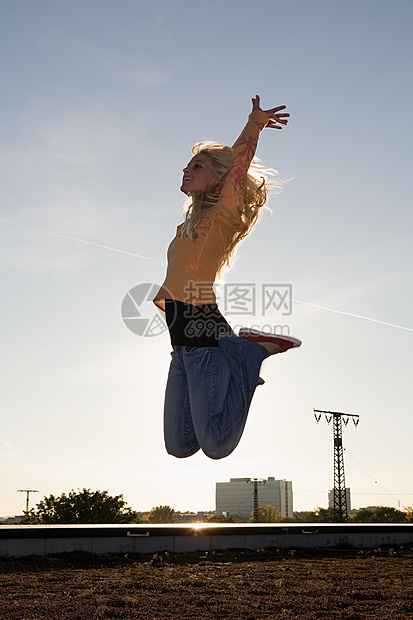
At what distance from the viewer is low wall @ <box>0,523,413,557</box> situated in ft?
45.1

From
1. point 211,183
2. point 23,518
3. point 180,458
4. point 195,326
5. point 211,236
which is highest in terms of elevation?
point 211,183

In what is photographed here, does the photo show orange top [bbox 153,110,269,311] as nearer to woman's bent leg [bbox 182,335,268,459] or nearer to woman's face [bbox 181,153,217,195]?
woman's face [bbox 181,153,217,195]

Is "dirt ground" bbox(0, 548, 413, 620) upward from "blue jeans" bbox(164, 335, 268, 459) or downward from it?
downward

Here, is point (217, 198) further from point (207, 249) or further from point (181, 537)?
point (181, 537)

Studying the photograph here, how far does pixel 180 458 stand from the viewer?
4449 millimetres

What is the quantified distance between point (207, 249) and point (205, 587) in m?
8.32

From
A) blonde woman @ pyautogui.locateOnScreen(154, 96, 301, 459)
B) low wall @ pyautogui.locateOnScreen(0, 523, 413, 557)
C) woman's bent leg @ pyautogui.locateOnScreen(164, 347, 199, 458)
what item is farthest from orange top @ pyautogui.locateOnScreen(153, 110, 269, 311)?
low wall @ pyautogui.locateOnScreen(0, 523, 413, 557)

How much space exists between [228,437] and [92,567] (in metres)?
10.3

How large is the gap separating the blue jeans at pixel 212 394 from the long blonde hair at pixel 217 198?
2.23ft

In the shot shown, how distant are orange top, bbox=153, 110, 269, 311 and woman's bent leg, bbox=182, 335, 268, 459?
14.2 inches

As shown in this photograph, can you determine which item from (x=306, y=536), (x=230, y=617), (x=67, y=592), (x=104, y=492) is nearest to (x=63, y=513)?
(x=104, y=492)

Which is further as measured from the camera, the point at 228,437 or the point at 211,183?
the point at 211,183

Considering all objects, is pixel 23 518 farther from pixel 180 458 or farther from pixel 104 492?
pixel 180 458

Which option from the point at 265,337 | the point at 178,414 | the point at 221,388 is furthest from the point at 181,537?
the point at 265,337
